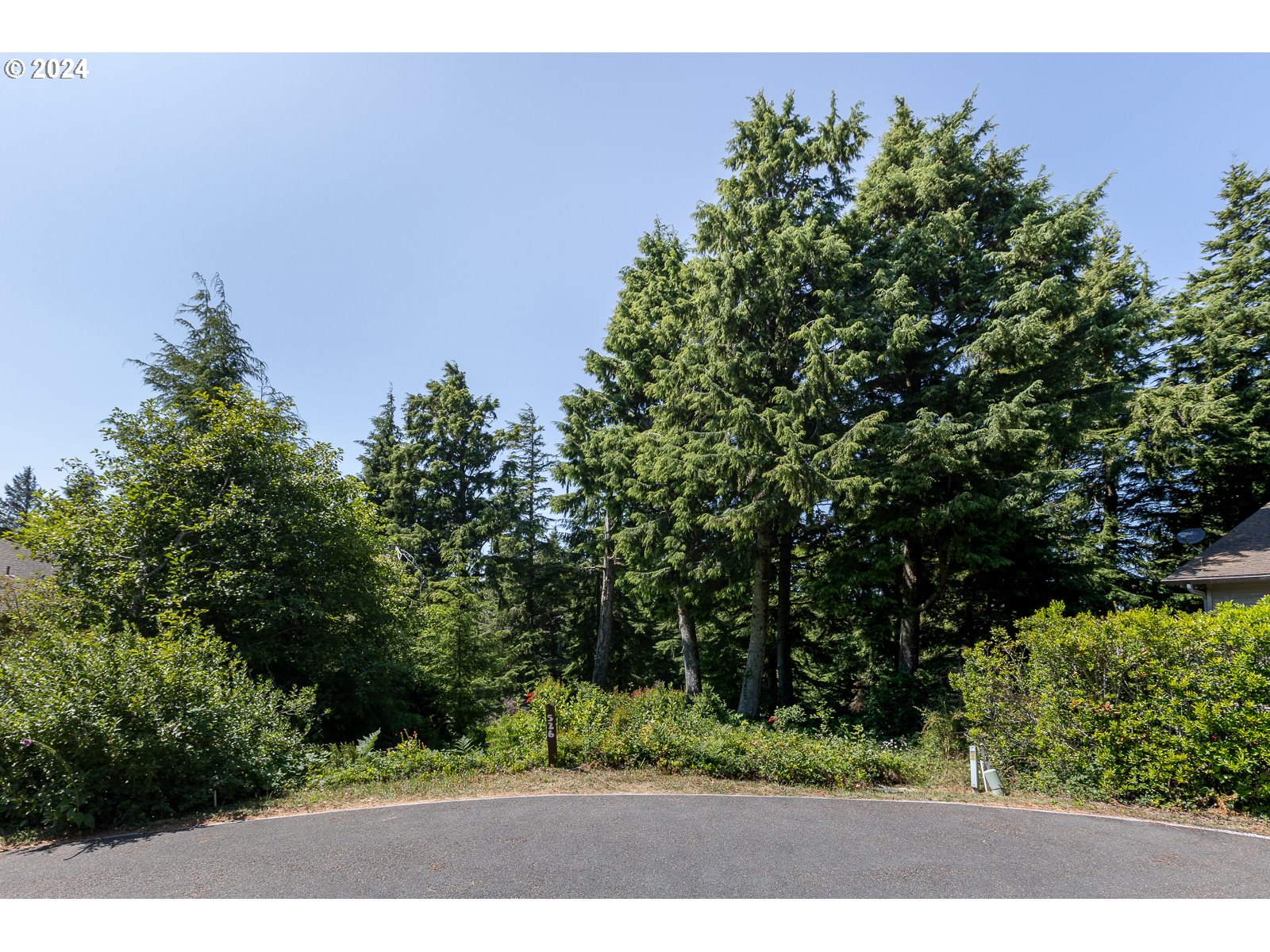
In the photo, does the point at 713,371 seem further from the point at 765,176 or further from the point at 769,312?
the point at 765,176

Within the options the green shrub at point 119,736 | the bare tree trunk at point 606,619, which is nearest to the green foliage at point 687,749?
the green shrub at point 119,736

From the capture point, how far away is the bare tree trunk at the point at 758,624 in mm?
14219

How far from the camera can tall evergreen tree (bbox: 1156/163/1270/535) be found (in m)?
16.5

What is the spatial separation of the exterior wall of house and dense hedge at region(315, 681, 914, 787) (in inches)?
374

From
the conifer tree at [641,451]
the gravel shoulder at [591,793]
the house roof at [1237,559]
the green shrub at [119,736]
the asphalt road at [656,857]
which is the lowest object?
the gravel shoulder at [591,793]

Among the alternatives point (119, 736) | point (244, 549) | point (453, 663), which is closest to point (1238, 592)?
point (453, 663)

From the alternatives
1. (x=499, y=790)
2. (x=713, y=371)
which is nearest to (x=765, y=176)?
(x=713, y=371)

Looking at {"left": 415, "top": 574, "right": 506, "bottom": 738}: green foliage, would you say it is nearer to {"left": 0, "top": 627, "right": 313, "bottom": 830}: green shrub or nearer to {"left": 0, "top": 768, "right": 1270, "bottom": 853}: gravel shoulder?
{"left": 0, "top": 627, "right": 313, "bottom": 830}: green shrub

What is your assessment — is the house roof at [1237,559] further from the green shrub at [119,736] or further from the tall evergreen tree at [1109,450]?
the green shrub at [119,736]

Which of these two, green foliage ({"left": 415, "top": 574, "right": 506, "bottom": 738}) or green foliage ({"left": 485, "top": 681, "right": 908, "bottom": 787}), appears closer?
green foliage ({"left": 485, "top": 681, "right": 908, "bottom": 787})

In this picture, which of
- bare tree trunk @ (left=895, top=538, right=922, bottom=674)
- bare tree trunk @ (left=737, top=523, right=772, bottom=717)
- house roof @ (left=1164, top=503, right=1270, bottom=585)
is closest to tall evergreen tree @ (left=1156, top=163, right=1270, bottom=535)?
house roof @ (left=1164, top=503, right=1270, bottom=585)

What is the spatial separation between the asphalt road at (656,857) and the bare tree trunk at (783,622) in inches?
422

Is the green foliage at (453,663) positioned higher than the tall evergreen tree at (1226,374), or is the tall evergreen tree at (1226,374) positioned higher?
the tall evergreen tree at (1226,374)

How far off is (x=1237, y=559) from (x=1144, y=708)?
9399 millimetres
